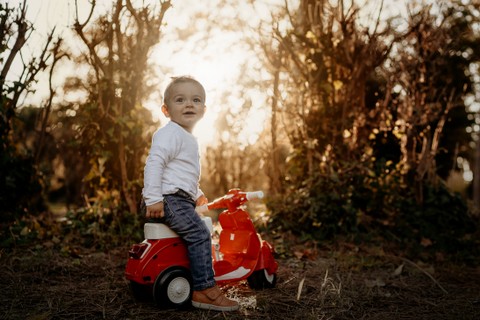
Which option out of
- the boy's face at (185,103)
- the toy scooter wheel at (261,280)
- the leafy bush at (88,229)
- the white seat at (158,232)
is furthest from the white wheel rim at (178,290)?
the leafy bush at (88,229)

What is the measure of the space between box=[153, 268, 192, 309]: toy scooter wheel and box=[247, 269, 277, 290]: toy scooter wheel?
1.82 ft

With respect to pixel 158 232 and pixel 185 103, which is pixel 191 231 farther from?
pixel 185 103

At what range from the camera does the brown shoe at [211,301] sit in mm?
2666

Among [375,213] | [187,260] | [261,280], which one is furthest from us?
[375,213]

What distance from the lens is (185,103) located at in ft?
9.12

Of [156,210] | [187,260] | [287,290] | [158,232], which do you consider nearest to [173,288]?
[187,260]

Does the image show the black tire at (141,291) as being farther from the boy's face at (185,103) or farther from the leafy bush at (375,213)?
the leafy bush at (375,213)

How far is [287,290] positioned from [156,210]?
1139 mm

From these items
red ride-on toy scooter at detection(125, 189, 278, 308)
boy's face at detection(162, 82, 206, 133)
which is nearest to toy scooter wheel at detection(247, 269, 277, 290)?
red ride-on toy scooter at detection(125, 189, 278, 308)

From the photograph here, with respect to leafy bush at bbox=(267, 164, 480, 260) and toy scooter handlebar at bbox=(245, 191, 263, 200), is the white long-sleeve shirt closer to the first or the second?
toy scooter handlebar at bbox=(245, 191, 263, 200)

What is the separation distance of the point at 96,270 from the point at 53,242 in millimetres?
828

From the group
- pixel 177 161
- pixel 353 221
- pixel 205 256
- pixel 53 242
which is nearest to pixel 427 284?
pixel 353 221

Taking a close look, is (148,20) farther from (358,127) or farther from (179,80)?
(358,127)

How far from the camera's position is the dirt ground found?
8.69 feet
